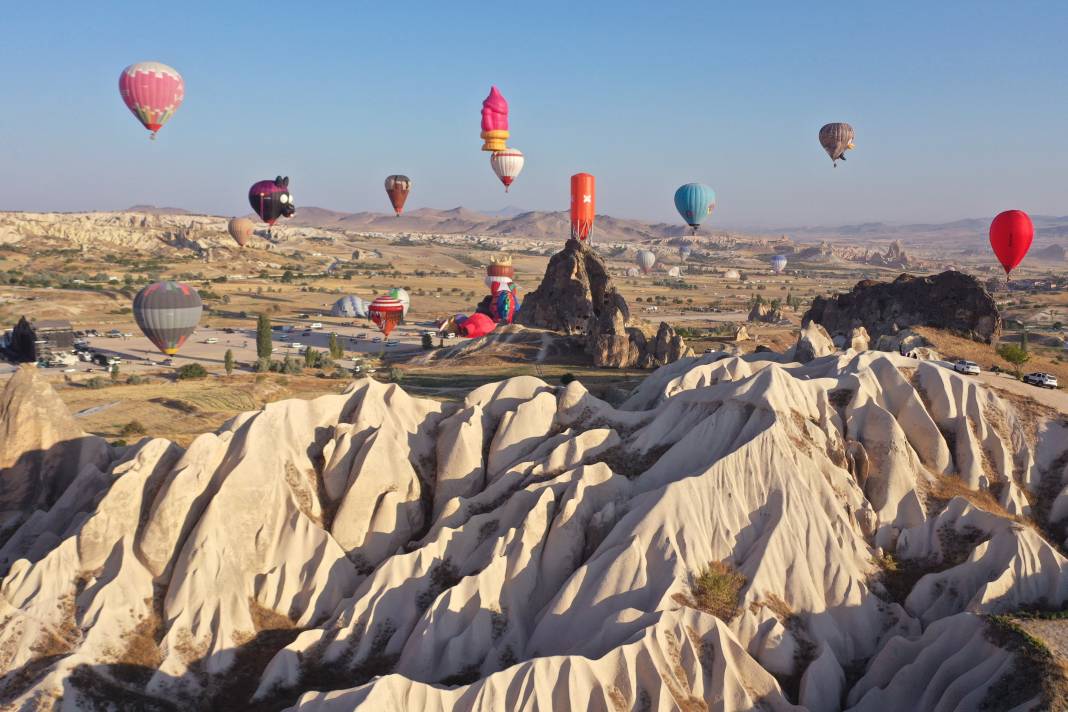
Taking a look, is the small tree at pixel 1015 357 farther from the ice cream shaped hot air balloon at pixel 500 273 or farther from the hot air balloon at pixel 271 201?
the hot air balloon at pixel 271 201

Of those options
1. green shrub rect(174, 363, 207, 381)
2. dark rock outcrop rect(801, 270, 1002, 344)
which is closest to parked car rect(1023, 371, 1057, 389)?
dark rock outcrop rect(801, 270, 1002, 344)

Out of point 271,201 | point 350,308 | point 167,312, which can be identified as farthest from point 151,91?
point 350,308


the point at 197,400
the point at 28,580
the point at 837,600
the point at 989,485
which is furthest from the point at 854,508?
the point at 197,400

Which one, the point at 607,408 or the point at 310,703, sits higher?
the point at 607,408

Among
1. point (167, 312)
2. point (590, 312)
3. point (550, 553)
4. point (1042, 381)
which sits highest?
point (1042, 381)

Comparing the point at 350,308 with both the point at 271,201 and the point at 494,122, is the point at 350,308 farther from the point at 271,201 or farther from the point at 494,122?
the point at 494,122

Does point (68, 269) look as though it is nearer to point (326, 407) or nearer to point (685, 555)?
point (326, 407)

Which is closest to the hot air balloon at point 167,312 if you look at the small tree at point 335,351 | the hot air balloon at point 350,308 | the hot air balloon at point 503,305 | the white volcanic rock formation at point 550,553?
the small tree at point 335,351
